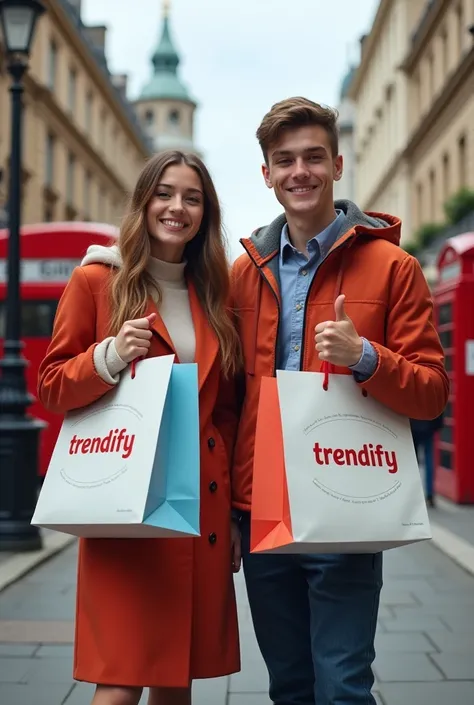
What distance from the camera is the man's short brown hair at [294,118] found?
3.05 meters

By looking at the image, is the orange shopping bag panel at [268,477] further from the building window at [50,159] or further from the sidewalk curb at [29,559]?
the building window at [50,159]

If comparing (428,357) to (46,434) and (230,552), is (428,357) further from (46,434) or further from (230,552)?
(46,434)

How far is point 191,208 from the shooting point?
3.21 m

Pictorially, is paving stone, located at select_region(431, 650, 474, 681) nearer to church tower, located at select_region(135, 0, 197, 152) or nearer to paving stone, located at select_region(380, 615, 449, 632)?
paving stone, located at select_region(380, 615, 449, 632)

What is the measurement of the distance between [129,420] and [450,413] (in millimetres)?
10038

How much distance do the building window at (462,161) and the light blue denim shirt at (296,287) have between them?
24787 millimetres

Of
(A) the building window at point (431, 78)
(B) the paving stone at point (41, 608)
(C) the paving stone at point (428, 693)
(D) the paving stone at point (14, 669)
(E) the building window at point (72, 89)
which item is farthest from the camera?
(E) the building window at point (72, 89)

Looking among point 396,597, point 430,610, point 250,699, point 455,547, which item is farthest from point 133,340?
point 455,547

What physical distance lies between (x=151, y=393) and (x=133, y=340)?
0.53 ft

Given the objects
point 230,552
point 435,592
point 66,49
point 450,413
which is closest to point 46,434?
point 450,413

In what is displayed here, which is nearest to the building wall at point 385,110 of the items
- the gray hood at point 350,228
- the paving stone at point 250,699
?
the paving stone at point 250,699

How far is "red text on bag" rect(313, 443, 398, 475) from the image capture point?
2.76 m

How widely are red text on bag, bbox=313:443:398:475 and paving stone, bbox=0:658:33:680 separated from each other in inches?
107

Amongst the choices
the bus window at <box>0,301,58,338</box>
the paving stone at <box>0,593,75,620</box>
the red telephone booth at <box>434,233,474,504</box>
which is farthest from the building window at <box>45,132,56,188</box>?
the paving stone at <box>0,593,75,620</box>
